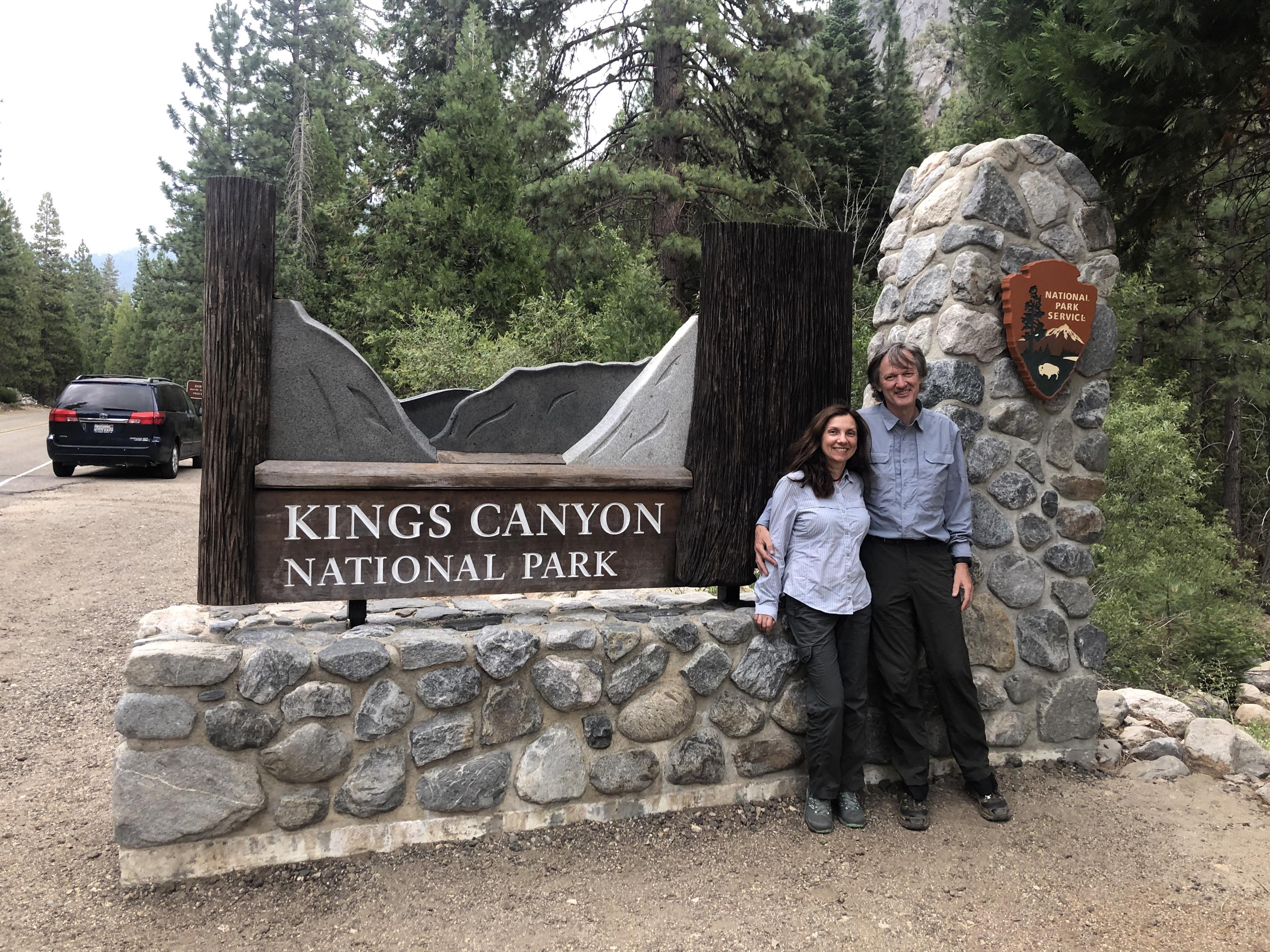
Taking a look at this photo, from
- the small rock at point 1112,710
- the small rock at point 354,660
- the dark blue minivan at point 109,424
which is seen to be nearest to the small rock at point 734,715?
the small rock at point 354,660

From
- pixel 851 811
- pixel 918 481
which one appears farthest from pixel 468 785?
pixel 918 481

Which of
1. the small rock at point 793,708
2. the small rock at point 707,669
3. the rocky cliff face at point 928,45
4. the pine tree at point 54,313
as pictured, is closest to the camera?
the small rock at point 707,669

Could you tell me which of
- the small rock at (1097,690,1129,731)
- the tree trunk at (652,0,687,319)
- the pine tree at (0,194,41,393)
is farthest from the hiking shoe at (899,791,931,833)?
the pine tree at (0,194,41,393)

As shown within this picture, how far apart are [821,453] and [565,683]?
124 cm

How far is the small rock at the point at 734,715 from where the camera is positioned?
3.01 m

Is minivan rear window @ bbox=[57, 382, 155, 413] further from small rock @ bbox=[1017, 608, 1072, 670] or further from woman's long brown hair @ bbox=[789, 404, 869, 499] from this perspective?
small rock @ bbox=[1017, 608, 1072, 670]

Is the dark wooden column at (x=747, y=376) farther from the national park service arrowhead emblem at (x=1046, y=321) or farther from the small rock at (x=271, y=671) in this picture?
the small rock at (x=271, y=671)

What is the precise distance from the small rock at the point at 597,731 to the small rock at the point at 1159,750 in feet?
8.31

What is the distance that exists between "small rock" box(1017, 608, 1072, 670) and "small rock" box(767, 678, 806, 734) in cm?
→ 108

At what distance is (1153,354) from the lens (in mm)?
10047

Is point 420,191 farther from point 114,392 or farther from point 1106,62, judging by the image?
point 1106,62

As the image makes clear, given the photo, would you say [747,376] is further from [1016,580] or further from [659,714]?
[1016,580]

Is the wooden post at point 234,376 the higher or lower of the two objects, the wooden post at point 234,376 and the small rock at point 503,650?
the higher

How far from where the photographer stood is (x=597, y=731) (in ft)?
9.33
